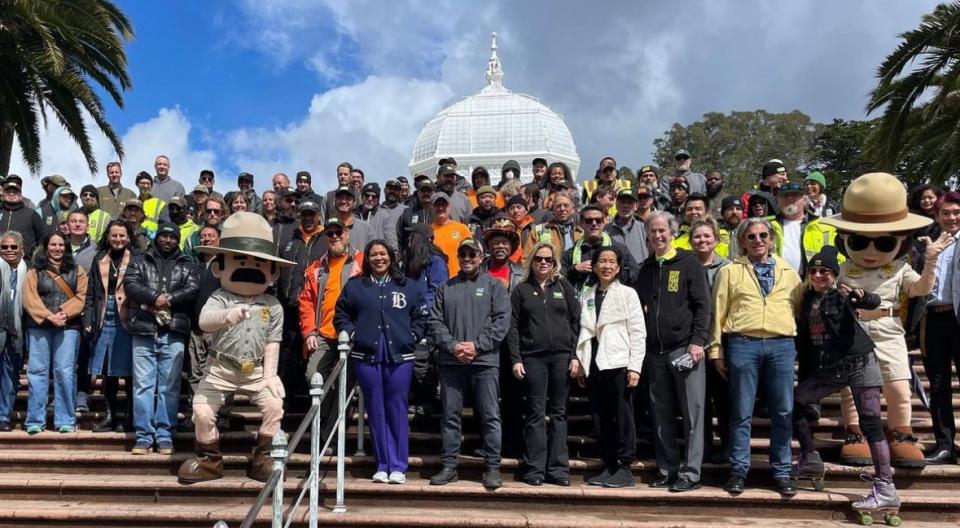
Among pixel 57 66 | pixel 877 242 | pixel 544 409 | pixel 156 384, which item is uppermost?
pixel 57 66

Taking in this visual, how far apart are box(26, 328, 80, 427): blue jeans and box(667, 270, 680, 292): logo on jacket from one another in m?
5.50

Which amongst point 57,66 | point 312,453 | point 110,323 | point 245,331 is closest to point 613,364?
point 312,453

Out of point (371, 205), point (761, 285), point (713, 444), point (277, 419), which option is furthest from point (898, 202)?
point (371, 205)

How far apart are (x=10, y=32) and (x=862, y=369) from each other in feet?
42.3

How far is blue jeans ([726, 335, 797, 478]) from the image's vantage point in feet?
19.3

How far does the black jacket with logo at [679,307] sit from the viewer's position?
6.09m

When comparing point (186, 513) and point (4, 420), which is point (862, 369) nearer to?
point (186, 513)

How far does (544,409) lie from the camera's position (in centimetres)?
618

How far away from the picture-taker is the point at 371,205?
381 inches

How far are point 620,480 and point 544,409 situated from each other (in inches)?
33.0

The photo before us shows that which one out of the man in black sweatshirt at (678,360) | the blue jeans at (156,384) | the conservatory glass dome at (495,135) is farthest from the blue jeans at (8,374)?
the conservatory glass dome at (495,135)

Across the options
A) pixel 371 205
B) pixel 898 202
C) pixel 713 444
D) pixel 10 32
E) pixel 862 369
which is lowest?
pixel 713 444

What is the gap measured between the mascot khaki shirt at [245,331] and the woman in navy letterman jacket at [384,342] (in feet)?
1.77

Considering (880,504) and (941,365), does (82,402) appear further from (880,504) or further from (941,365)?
(941,365)
